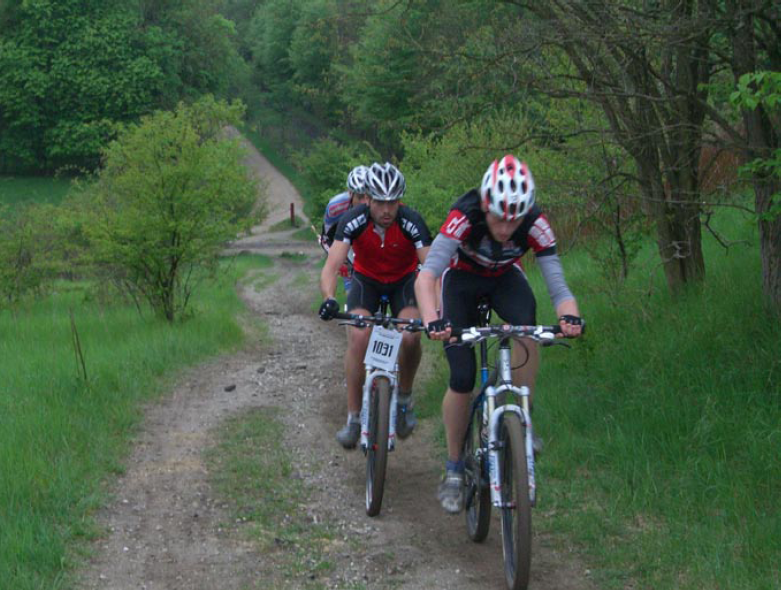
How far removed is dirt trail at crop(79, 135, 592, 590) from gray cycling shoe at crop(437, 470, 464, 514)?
218 millimetres

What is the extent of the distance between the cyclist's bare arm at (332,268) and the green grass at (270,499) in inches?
54.7

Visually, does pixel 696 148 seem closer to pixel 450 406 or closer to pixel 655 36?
pixel 655 36

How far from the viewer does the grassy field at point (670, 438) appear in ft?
16.4

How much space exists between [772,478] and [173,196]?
941 centimetres

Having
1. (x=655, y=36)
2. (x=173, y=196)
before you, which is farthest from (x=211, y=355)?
(x=655, y=36)

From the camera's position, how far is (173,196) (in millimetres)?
12969

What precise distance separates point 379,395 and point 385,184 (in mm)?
1518

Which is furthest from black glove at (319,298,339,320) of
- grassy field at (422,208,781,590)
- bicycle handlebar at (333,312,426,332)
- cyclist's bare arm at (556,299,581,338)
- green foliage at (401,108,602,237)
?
green foliage at (401,108,602,237)

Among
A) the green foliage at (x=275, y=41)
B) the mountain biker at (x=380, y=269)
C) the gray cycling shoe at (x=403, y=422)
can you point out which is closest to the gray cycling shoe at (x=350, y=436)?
the mountain biker at (x=380, y=269)

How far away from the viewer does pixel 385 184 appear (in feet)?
22.2

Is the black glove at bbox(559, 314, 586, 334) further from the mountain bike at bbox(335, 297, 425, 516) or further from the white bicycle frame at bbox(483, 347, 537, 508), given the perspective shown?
the mountain bike at bbox(335, 297, 425, 516)

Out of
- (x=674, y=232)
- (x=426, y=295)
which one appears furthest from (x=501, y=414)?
(x=674, y=232)

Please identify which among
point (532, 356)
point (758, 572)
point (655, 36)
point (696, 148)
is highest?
point (655, 36)

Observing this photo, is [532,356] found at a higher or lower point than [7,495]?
higher
